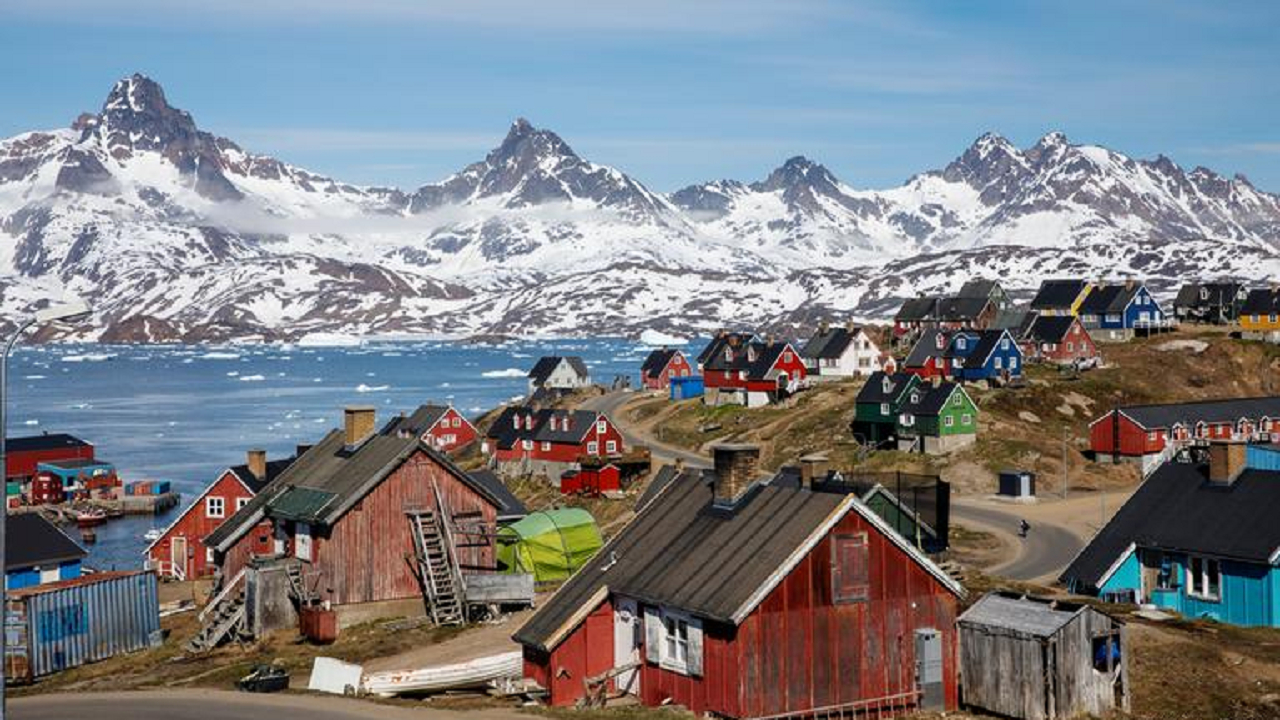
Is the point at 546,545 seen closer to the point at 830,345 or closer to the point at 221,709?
the point at 221,709

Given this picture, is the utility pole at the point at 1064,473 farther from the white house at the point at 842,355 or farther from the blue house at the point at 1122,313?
the blue house at the point at 1122,313

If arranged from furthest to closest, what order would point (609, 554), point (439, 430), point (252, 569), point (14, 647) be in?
point (439, 430) → point (252, 569) → point (14, 647) → point (609, 554)

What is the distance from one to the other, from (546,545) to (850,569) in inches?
966

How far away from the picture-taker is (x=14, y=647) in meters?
46.1

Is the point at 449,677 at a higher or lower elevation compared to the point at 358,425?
lower

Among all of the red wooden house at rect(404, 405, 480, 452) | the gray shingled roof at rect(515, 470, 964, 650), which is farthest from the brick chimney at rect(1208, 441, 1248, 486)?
the red wooden house at rect(404, 405, 480, 452)

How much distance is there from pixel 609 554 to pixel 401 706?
22.8 feet

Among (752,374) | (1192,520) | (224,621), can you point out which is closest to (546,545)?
(224,621)

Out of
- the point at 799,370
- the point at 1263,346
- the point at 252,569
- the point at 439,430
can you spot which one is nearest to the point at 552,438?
the point at 439,430

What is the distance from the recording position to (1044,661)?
111 feet

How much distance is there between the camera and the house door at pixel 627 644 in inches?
1368

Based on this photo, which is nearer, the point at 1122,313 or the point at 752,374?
the point at 752,374

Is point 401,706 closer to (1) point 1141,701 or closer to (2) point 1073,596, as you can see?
(1) point 1141,701

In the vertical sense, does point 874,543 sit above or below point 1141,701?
above
